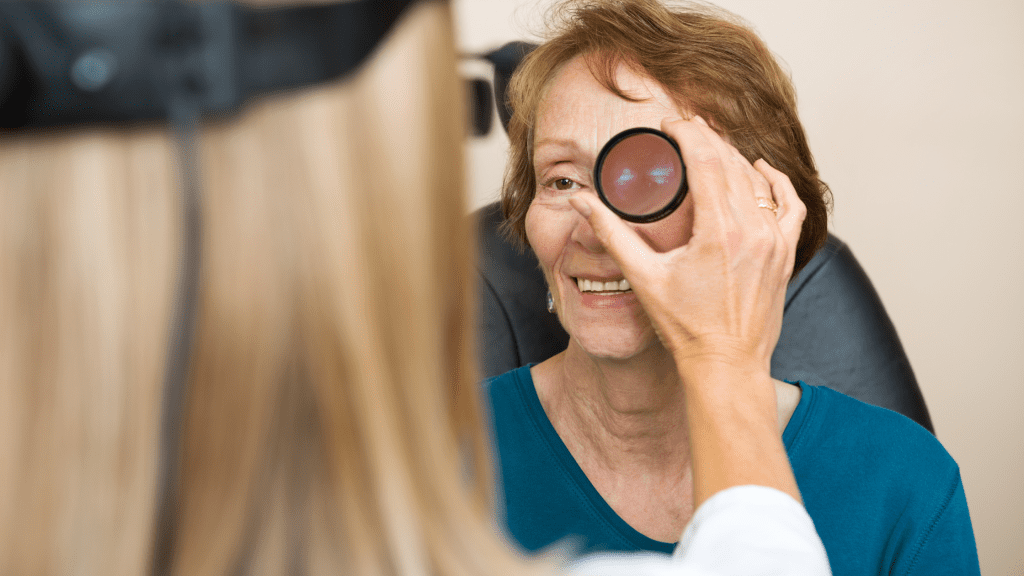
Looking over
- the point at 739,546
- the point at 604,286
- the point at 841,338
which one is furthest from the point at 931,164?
the point at 739,546

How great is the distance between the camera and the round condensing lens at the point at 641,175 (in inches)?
44.3

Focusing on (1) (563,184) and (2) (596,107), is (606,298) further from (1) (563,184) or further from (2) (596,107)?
(2) (596,107)

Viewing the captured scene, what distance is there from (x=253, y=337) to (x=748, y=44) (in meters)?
1.13

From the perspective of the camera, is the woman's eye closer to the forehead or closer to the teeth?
the forehead

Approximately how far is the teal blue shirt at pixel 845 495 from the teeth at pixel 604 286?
291mm

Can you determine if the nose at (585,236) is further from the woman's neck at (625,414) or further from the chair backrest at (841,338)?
the chair backrest at (841,338)

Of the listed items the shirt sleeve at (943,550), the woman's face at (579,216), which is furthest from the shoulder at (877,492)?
the woman's face at (579,216)

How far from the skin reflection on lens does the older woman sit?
0.03 meters

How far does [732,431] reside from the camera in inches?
32.4

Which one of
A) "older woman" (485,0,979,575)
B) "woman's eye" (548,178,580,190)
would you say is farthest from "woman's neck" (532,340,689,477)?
"woman's eye" (548,178,580,190)

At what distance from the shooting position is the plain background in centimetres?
198

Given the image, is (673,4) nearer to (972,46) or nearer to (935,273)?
(972,46)

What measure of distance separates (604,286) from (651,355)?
0.16 meters

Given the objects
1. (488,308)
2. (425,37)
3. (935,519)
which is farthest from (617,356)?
(425,37)
